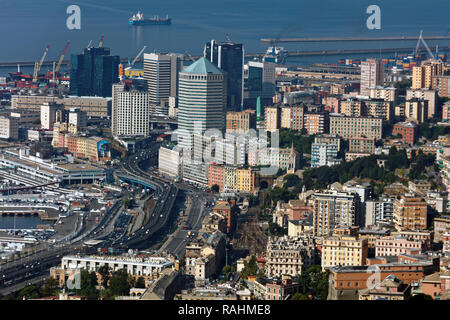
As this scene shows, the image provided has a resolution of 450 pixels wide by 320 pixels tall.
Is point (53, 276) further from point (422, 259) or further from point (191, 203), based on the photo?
point (191, 203)

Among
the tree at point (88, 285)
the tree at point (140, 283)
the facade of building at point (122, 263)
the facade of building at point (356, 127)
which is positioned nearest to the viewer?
the tree at point (88, 285)

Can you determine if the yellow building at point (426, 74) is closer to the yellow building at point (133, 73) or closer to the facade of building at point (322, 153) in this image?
the facade of building at point (322, 153)

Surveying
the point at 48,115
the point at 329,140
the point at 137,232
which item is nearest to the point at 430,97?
the point at 329,140

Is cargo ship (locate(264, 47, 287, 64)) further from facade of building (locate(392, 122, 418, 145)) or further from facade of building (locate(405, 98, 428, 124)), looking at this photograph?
facade of building (locate(392, 122, 418, 145))

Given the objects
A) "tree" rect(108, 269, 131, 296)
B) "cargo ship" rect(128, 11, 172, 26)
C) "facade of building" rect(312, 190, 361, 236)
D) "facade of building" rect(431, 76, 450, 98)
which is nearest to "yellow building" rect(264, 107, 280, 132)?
"facade of building" rect(431, 76, 450, 98)

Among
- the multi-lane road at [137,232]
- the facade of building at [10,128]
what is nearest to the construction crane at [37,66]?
the facade of building at [10,128]
